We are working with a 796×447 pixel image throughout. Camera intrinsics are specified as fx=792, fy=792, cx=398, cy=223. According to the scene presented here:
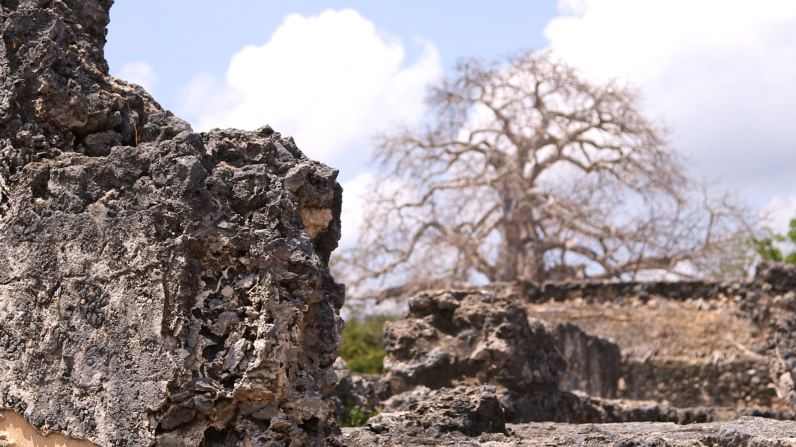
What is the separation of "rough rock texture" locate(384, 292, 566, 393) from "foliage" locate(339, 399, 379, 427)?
392mm

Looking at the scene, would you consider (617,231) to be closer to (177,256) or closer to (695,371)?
(695,371)

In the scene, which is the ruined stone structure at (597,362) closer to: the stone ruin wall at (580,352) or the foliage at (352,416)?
the stone ruin wall at (580,352)

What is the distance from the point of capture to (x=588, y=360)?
1066cm

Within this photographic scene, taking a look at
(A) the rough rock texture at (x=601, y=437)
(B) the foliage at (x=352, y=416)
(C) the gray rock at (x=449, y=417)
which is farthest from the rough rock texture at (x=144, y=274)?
(B) the foliage at (x=352, y=416)

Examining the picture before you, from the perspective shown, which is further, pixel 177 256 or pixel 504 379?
pixel 504 379

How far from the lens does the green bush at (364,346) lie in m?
13.7

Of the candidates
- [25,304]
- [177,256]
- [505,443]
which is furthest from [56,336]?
[505,443]

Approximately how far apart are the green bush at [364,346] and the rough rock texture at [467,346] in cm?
603

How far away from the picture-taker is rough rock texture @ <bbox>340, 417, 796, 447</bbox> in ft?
13.1

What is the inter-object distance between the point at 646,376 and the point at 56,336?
1027 cm

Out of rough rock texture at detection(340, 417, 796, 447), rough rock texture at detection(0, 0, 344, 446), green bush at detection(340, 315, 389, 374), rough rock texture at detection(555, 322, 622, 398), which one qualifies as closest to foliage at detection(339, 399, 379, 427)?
rough rock texture at detection(340, 417, 796, 447)

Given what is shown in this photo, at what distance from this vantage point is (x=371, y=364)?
13805mm

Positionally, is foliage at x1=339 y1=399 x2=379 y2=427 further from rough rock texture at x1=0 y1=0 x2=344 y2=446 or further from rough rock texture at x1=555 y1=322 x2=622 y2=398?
rough rock texture at x1=555 y1=322 x2=622 y2=398

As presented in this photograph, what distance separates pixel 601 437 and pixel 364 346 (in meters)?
11.1
